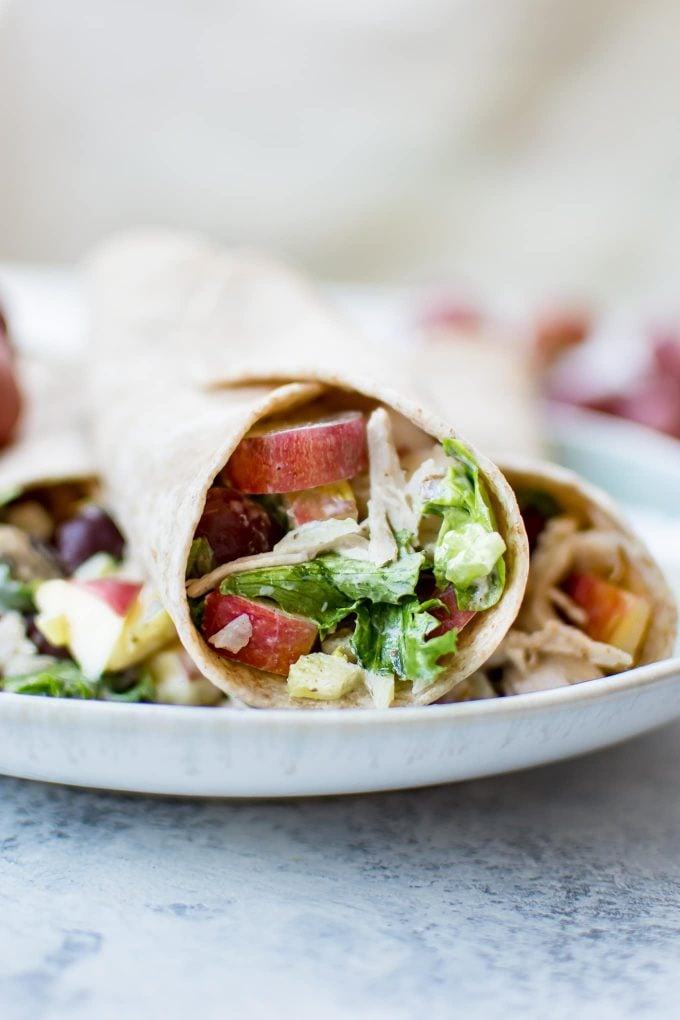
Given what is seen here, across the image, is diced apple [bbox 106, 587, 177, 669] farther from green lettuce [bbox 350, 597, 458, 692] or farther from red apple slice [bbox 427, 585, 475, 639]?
red apple slice [bbox 427, 585, 475, 639]

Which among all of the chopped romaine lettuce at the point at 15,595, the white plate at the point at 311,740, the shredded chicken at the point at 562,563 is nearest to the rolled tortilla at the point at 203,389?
the white plate at the point at 311,740

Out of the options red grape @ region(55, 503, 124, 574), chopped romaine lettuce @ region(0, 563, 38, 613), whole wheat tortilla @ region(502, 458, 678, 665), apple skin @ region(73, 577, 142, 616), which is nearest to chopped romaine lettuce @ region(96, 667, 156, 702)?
apple skin @ region(73, 577, 142, 616)

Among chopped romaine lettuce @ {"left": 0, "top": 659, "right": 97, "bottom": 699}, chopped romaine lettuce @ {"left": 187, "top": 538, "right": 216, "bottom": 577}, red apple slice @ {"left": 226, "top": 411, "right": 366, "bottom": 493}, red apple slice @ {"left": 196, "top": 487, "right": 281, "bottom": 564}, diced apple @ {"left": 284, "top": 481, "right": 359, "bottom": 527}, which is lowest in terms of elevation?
chopped romaine lettuce @ {"left": 0, "top": 659, "right": 97, "bottom": 699}

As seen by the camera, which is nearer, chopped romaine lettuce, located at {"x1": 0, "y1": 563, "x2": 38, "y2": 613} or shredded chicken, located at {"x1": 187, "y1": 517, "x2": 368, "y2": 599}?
shredded chicken, located at {"x1": 187, "y1": 517, "x2": 368, "y2": 599}

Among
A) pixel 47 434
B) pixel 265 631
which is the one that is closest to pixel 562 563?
pixel 265 631

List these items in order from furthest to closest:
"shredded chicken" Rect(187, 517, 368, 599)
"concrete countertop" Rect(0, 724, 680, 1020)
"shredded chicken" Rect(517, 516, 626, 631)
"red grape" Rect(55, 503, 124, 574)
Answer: "red grape" Rect(55, 503, 124, 574) → "shredded chicken" Rect(517, 516, 626, 631) → "shredded chicken" Rect(187, 517, 368, 599) → "concrete countertop" Rect(0, 724, 680, 1020)

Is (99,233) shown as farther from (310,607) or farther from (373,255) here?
(310,607)
